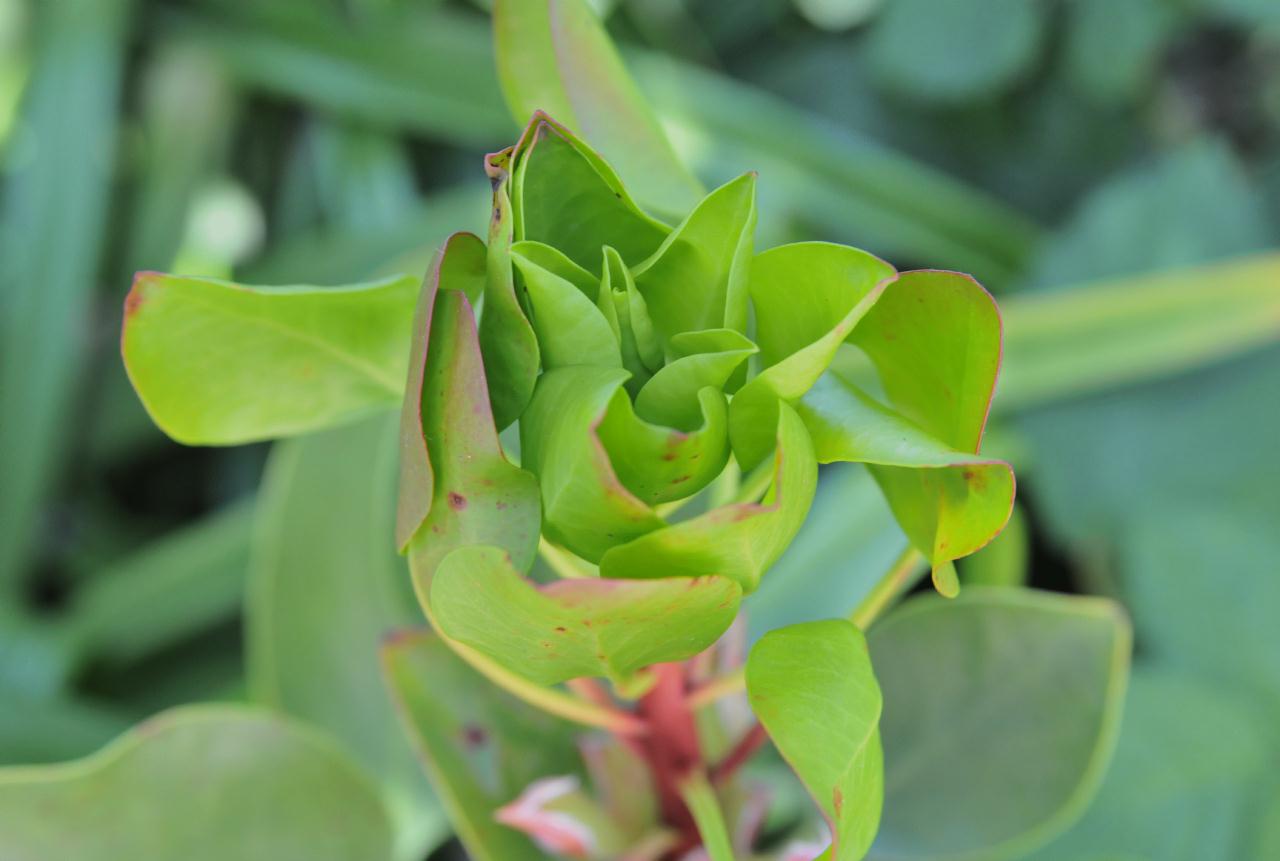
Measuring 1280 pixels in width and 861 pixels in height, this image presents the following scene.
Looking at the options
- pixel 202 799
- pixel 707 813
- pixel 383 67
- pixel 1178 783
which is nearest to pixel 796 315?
pixel 707 813

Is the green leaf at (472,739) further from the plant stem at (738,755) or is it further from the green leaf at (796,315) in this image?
the green leaf at (796,315)

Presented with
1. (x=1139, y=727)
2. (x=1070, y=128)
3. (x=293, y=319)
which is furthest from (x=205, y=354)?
(x=1070, y=128)

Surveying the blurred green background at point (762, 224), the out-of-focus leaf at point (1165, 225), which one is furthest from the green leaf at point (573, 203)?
the out-of-focus leaf at point (1165, 225)

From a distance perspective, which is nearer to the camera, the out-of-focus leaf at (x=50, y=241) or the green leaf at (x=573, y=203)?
the green leaf at (x=573, y=203)

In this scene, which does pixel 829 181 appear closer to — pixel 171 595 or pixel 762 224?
pixel 762 224

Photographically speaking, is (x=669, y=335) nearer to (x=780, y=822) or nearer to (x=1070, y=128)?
(x=780, y=822)

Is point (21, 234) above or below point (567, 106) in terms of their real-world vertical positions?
below
